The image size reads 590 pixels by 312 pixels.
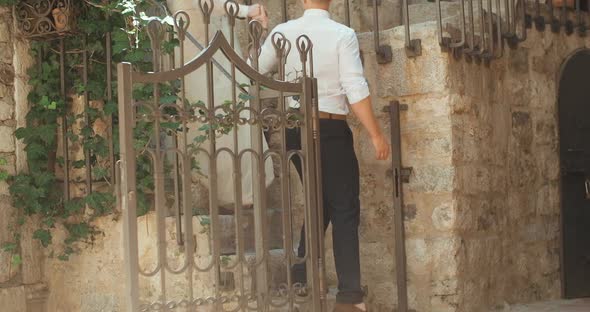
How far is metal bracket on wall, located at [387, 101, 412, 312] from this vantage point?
18.3ft

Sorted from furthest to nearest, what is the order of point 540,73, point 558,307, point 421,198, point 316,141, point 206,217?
point 540,73, point 558,307, point 421,198, point 206,217, point 316,141

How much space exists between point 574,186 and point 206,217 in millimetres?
2747

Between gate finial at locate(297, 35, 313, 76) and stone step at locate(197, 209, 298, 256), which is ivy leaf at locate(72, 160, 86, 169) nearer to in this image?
stone step at locate(197, 209, 298, 256)

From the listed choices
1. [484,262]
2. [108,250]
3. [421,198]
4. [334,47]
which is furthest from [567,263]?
[108,250]

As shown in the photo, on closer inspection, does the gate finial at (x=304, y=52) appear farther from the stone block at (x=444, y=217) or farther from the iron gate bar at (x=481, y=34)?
the iron gate bar at (x=481, y=34)

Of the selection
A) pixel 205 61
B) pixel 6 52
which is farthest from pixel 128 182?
pixel 6 52

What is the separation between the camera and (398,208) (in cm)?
560

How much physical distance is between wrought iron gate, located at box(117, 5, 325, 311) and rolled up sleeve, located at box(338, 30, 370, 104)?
223 mm

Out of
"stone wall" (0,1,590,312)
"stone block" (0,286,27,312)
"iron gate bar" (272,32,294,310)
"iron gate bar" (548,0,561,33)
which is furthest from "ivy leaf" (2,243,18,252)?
"iron gate bar" (548,0,561,33)

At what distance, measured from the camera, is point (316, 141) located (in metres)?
4.81

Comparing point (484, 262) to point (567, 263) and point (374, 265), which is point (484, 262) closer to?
point (374, 265)

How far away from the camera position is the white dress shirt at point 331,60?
5.05 m

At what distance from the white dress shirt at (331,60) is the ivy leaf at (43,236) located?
172cm

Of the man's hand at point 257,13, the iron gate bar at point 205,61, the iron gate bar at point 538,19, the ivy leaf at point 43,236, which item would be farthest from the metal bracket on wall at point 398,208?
the ivy leaf at point 43,236
